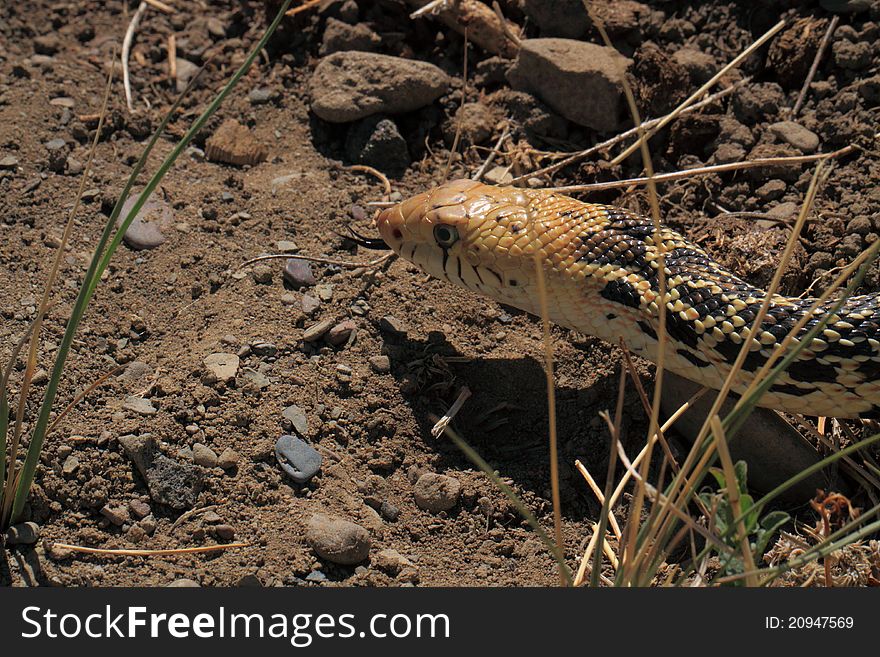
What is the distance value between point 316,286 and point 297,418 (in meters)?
0.85

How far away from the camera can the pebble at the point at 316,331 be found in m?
4.33

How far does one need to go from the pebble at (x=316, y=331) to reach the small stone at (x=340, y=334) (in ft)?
0.09

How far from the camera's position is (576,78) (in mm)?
5230

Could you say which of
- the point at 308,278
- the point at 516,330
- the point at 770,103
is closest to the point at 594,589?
the point at 516,330

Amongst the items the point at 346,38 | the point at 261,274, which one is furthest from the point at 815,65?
the point at 261,274

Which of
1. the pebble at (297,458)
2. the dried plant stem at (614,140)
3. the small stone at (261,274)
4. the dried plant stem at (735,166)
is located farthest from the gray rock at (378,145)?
the pebble at (297,458)

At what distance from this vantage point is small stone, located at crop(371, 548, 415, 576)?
3.53 meters

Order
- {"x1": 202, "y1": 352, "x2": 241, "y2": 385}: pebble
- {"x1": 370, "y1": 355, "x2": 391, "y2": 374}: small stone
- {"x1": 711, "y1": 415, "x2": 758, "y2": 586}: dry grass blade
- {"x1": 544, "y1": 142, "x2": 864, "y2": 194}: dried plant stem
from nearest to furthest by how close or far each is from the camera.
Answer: {"x1": 711, "y1": 415, "x2": 758, "y2": 586}: dry grass blade, {"x1": 202, "y1": 352, "x2": 241, "y2": 385}: pebble, {"x1": 370, "y1": 355, "x2": 391, "y2": 374}: small stone, {"x1": 544, "y1": 142, "x2": 864, "y2": 194}: dried plant stem

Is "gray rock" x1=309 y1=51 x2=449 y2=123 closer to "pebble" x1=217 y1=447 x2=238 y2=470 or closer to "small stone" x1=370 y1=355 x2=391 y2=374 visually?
"small stone" x1=370 y1=355 x2=391 y2=374

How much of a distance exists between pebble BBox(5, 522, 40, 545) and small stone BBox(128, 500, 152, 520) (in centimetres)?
34

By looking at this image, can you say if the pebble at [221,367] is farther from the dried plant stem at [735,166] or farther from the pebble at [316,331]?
the dried plant stem at [735,166]

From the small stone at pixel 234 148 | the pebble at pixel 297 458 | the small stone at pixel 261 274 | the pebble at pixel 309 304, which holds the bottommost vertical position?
the pebble at pixel 297 458

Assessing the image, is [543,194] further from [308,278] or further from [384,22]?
[384,22]

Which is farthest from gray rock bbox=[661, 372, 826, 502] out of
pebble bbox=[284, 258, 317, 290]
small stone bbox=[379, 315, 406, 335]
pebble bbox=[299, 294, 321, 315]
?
pebble bbox=[284, 258, 317, 290]
